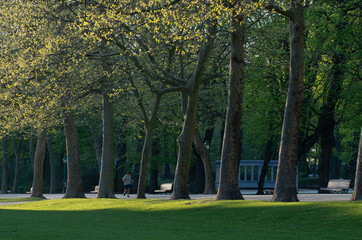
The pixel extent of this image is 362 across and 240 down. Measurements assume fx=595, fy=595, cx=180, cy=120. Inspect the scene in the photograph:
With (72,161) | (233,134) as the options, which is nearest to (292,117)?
(233,134)

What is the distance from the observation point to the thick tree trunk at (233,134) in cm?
2138

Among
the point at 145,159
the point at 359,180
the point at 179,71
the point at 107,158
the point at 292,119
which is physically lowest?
the point at 107,158

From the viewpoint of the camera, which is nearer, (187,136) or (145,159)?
(187,136)

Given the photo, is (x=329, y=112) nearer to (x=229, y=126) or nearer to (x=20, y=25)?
(x=229, y=126)

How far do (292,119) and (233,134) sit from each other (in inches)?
104

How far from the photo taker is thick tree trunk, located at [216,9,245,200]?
21375 millimetres

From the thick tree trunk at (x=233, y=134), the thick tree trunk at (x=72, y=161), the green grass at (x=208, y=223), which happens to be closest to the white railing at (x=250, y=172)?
the thick tree trunk at (x=72, y=161)

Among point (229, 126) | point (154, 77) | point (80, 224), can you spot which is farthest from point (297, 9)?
point (80, 224)

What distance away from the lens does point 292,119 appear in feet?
64.4

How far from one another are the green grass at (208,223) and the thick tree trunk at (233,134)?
1275mm

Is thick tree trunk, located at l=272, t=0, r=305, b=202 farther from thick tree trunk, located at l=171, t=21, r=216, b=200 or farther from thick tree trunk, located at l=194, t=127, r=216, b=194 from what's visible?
thick tree trunk, located at l=194, t=127, r=216, b=194

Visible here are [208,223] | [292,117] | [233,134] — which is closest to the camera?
[208,223]

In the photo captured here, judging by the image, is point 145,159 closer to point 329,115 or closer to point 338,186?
point 329,115

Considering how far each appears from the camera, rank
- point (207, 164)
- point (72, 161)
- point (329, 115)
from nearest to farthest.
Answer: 1. point (72, 161)
2. point (329, 115)
3. point (207, 164)
